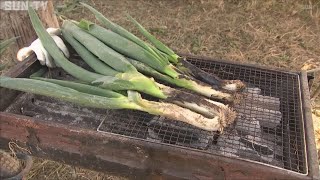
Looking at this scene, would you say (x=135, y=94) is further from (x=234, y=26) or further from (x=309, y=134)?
(x=234, y=26)

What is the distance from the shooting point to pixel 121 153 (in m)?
1.78

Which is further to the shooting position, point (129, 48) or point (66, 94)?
point (129, 48)

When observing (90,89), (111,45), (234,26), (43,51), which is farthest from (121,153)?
(234,26)

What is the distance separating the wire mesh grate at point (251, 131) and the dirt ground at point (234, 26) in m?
1.69

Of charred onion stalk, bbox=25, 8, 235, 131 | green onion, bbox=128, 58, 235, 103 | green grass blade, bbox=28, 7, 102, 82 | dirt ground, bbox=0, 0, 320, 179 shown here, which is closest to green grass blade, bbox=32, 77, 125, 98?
charred onion stalk, bbox=25, 8, 235, 131

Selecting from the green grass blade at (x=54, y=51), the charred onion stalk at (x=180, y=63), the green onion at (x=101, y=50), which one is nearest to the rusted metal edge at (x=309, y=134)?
the charred onion stalk at (x=180, y=63)

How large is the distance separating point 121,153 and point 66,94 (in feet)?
1.30

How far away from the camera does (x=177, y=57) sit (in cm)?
220

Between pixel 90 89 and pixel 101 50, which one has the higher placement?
pixel 101 50

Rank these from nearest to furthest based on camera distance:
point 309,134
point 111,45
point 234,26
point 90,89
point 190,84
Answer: point 309,134 < point 90,89 < point 190,84 < point 111,45 < point 234,26

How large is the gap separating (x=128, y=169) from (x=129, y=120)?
0.87 feet

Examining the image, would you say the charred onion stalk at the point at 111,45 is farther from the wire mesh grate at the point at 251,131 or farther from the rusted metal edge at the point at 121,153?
the rusted metal edge at the point at 121,153

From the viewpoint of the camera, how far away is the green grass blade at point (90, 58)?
2.02m

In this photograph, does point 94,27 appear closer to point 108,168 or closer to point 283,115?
point 108,168
